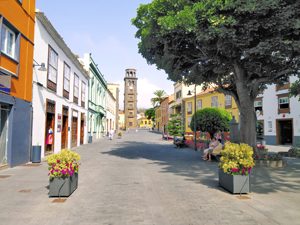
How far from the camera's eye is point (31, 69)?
1280 cm

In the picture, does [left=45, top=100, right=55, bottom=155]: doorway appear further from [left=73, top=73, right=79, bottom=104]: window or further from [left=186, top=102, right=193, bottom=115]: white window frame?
[left=186, top=102, right=193, bottom=115]: white window frame

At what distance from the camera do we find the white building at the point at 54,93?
14.0m

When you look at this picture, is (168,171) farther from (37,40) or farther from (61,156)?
(37,40)

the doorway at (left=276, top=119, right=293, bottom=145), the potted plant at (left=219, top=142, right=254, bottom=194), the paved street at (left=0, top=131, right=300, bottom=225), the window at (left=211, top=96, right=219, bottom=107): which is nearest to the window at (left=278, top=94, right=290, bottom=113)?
the doorway at (left=276, top=119, right=293, bottom=145)

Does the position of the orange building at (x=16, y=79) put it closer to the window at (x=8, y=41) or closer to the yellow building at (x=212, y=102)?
the window at (x=8, y=41)

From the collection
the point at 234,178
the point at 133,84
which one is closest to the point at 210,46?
the point at 234,178

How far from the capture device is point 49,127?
16.5 metres

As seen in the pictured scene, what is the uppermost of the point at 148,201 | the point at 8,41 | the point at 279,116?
the point at 8,41

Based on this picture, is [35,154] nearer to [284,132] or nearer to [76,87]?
[76,87]

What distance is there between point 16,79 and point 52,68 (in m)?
5.29

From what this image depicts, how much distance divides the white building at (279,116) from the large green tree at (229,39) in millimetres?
15731

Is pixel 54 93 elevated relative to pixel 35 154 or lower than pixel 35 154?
elevated

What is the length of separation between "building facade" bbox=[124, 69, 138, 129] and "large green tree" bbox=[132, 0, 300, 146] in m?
87.9

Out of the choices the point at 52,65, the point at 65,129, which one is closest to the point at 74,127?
the point at 65,129
